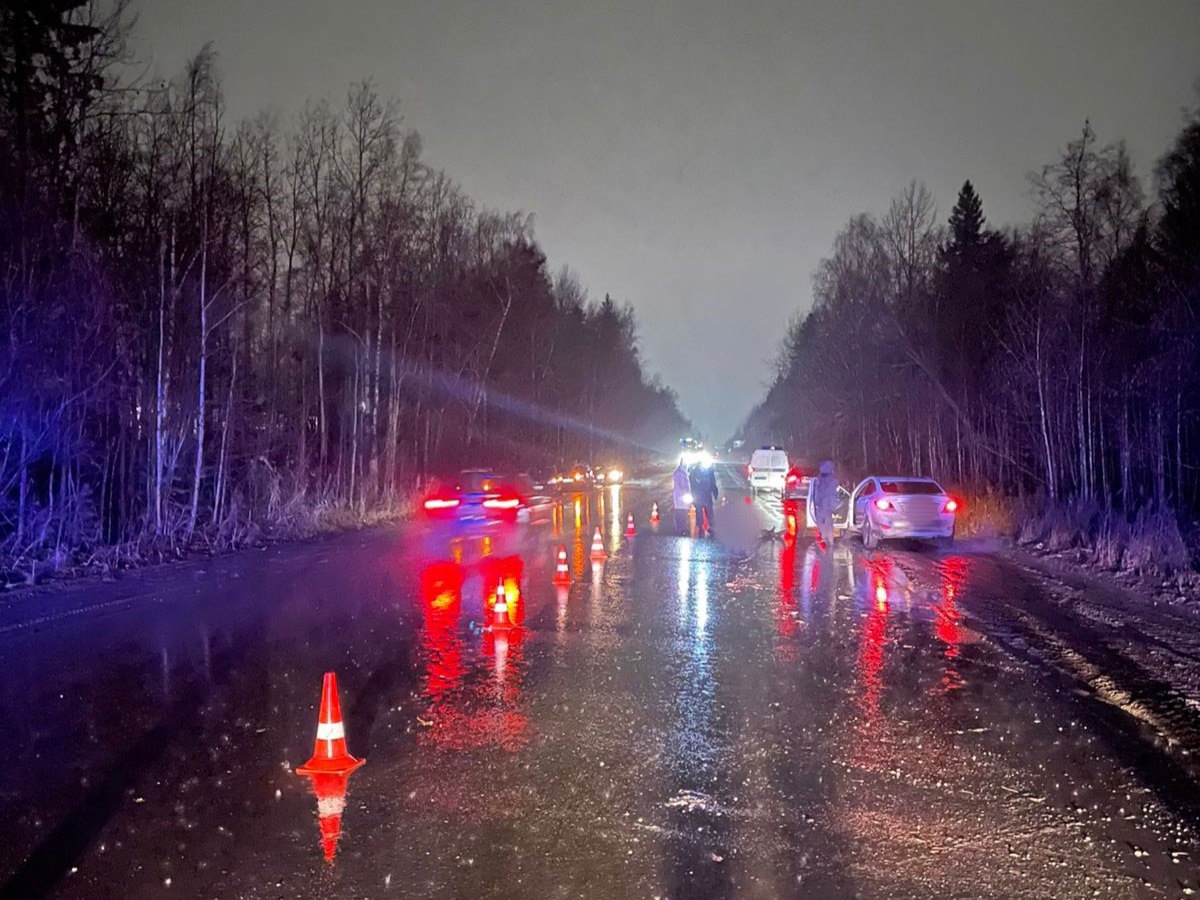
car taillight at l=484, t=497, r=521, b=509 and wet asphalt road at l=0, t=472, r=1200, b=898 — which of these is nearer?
wet asphalt road at l=0, t=472, r=1200, b=898

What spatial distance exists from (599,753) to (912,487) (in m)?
14.7

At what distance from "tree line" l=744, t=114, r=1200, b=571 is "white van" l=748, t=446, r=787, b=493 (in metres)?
5.95

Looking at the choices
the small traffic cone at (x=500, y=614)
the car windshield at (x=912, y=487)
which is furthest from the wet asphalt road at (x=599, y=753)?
the car windshield at (x=912, y=487)

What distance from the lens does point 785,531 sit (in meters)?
23.2

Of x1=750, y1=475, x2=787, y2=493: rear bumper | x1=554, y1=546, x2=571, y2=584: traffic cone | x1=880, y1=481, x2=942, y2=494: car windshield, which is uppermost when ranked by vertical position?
x1=750, y1=475, x2=787, y2=493: rear bumper

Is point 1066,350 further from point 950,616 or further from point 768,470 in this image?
point 768,470

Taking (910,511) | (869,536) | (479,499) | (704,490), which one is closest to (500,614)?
(910,511)

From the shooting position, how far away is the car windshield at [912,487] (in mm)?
18828

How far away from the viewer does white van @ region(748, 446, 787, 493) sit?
152 ft

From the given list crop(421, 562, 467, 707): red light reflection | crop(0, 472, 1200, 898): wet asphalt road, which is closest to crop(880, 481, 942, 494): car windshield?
crop(0, 472, 1200, 898): wet asphalt road

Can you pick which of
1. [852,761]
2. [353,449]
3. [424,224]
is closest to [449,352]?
[424,224]

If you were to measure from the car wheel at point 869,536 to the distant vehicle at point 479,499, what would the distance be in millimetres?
11182

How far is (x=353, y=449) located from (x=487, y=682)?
23.0 m

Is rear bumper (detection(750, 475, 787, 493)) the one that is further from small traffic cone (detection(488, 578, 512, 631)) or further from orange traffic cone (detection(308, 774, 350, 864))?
orange traffic cone (detection(308, 774, 350, 864))
